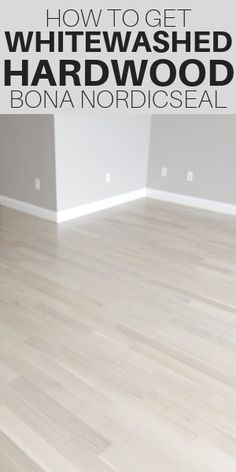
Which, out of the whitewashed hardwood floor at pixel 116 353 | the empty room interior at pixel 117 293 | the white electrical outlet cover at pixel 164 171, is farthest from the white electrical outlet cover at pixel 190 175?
the whitewashed hardwood floor at pixel 116 353

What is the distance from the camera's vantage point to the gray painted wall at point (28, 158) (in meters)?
3.81

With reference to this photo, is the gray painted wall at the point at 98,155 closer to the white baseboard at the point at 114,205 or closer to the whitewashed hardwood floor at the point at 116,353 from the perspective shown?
the white baseboard at the point at 114,205

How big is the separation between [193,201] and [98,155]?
4.21ft

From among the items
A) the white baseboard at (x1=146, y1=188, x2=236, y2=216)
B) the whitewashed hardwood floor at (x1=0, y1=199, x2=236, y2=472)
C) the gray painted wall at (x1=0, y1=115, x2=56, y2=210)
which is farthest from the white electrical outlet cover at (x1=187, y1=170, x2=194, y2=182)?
the gray painted wall at (x1=0, y1=115, x2=56, y2=210)

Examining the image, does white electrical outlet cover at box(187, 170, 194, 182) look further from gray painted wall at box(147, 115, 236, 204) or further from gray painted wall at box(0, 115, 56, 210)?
gray painted wall at box(0, 115, 56, 210)

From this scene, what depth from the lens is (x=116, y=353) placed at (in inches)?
82.0

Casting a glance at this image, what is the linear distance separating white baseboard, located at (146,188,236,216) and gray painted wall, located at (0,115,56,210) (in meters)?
1.56

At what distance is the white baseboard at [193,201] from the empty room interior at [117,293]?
0.04ft

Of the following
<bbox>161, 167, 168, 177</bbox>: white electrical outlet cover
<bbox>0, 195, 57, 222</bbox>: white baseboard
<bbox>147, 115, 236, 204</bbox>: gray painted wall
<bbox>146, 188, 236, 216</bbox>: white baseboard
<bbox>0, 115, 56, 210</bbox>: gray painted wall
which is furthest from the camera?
<bbox>161, 167, 168, 177</bbox>: white electrical outlet cover

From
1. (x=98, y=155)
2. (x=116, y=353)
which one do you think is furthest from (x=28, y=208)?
(x=116, y=353)

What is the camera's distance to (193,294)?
2717 mm

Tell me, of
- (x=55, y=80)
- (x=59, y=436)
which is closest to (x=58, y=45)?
(x=55, y=80)

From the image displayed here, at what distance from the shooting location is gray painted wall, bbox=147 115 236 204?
4.30 m

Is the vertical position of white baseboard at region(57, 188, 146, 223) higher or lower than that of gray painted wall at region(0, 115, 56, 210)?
lower
